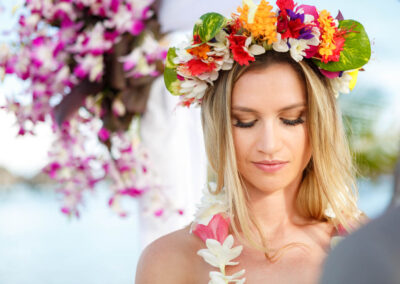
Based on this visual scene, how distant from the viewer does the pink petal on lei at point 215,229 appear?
141 cm

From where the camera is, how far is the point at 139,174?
1868 mm

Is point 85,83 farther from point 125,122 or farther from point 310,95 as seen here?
point 310,95

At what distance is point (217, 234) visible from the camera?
141 centimetres

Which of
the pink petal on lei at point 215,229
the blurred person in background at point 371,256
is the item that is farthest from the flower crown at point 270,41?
the blurred person in background at point 371,256

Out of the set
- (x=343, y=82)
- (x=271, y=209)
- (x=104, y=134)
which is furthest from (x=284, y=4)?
(x=104, y=134)

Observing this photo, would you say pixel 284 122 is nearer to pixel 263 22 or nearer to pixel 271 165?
pixel 271 165

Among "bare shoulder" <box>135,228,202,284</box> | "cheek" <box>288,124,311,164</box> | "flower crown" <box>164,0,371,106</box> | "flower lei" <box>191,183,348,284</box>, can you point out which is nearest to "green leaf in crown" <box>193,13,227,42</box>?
"flower crown" <box>164,0,371,106</box>

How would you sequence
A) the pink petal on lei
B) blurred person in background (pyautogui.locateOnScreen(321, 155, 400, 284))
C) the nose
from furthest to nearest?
the pink petal on lei
the nose
blurred person in background (pyautogui.locateOnScreen(321, 155, 400, 284))

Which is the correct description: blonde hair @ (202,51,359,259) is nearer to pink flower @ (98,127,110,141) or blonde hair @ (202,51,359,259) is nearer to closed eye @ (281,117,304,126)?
closed eye @ (281,117,304,126)

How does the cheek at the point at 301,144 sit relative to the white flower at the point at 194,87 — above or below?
below

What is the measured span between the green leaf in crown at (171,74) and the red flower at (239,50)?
199 millimetres

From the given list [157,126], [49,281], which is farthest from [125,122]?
[49,281]

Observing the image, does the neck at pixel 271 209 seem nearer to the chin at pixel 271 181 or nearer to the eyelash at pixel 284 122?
the chin at pixel 271 181

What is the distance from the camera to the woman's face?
51.3 inches
